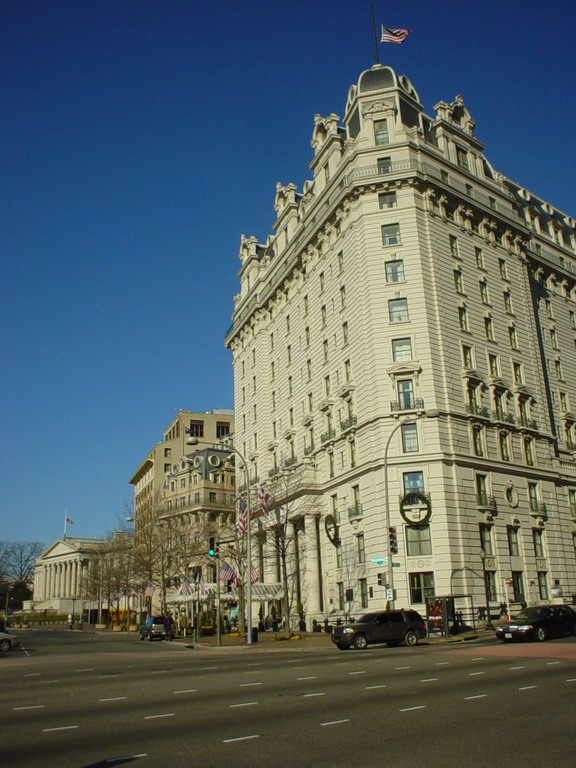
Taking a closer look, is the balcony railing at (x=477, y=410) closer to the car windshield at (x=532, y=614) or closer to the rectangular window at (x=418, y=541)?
the rectangular window at (x=418, y=541)

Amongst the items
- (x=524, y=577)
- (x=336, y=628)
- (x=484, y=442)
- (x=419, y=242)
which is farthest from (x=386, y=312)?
(x=336, y=628)

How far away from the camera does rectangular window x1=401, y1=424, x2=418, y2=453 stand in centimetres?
4550

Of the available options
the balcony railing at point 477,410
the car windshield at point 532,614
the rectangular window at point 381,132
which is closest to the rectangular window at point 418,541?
the balcony railing at point 477,410

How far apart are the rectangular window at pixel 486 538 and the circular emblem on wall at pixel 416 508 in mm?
4784

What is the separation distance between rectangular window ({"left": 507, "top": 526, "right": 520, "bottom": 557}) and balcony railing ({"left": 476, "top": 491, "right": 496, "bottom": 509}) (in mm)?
2730

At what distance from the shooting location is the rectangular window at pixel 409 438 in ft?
149

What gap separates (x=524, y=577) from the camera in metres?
48.0

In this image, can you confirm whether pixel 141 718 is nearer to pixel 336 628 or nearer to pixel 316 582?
pixel 336 628

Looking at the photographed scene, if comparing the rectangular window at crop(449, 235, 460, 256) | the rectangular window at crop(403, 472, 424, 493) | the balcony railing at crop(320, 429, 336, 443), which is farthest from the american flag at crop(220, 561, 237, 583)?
the rectangular window at crop(449, 235, 460, 256)

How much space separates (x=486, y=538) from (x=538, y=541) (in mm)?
6742

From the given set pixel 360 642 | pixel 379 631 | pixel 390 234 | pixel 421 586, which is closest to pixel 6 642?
pixel 360 642

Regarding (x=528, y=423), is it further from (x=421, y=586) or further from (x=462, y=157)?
(x=462, y=157)

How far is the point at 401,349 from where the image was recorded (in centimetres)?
4769

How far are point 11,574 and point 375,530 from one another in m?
158
